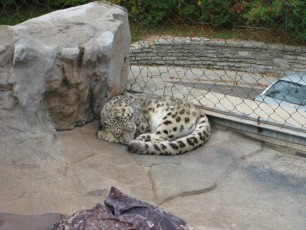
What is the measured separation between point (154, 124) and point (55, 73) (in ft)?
3.57

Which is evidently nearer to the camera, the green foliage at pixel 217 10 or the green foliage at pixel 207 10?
the green foliage at pixel 207 10

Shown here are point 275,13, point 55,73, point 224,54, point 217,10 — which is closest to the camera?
point 55,73

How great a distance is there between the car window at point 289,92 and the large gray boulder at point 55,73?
2240 mm

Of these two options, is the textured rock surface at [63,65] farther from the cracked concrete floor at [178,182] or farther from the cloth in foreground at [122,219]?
the cloth in foreground at [122,219]

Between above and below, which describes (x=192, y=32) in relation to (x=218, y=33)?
above

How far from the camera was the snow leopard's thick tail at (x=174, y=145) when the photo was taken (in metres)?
4.13

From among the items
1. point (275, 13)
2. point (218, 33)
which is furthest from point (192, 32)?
point (218, 33)

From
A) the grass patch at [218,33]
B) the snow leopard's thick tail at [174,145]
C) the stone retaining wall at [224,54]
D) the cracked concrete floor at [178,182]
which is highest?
the snow leopard's thick tail at [174,145]

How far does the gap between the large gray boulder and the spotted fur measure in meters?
0.18

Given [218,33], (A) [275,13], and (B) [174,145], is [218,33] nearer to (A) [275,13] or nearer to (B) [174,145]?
(A) [275,13]

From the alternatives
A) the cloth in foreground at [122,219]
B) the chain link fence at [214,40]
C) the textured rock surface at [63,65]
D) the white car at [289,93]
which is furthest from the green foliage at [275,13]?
the cloth in foreground at [122,219]

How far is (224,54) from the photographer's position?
11.4 metres

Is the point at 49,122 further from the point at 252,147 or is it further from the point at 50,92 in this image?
the point at 252,147

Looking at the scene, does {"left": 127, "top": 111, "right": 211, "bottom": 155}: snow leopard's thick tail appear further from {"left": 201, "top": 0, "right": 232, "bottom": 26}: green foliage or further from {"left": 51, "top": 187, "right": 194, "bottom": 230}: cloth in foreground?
{"left": 201, "top": 0, "right": 232, "bottom": 26}: green foliage
